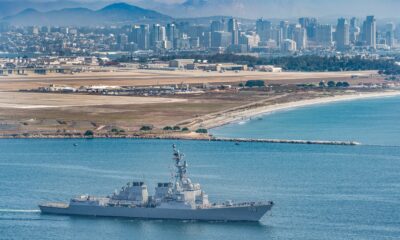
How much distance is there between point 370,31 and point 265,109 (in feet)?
268

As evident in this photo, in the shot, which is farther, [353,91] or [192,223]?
[353,91]

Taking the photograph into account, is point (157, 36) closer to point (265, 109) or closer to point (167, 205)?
point (265, 109)

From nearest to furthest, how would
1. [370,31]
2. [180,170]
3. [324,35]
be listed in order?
[180,170]
[370,31]
[324,35]

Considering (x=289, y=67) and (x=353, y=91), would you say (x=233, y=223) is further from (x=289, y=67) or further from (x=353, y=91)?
(x=289, y=67)

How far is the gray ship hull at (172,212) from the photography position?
78.7 feet

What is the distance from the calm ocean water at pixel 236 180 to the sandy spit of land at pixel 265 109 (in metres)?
1.30

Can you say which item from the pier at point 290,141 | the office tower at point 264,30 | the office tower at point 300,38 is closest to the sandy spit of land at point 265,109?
the pier at point 290,141

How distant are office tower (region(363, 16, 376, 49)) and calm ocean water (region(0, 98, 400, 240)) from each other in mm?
87044

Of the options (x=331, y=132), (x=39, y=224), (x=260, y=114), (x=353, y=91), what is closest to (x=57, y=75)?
(x=353, y=91)

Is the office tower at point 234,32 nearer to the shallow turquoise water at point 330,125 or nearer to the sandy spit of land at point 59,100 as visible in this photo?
the sandy spit of land at point 59,100

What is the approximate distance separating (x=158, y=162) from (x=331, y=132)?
10.7 meters

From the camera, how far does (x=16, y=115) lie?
1756 inches

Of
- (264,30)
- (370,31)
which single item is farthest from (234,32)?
(264,30)

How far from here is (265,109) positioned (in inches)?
1949
